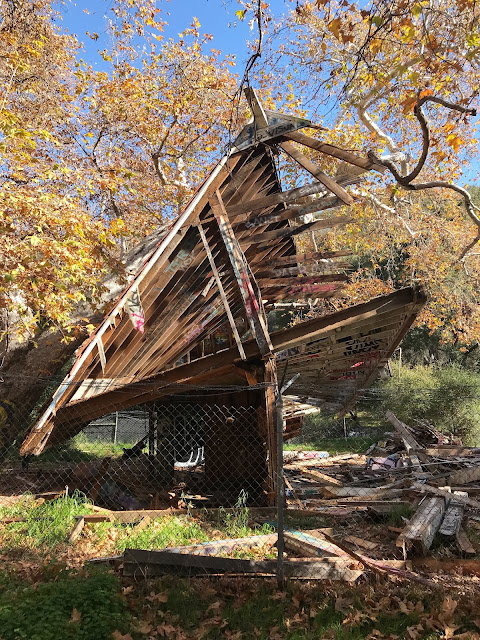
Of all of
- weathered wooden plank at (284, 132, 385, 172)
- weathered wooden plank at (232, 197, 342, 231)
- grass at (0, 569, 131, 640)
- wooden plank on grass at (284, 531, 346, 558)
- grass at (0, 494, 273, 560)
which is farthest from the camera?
weathered wooden plank at (232, 197, 342, 231)

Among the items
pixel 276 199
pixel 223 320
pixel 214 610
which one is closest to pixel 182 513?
pixel 214 610

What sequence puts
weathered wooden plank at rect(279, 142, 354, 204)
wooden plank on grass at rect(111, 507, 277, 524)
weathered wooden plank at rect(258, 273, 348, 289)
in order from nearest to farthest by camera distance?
1. wooden plank on grass at rect(111, 507, 277, 524)
2. weathered wooden plank at rect(279, 142, 354, 204)
3. weathered wooden plank at rect(258, 273, 348, 289)

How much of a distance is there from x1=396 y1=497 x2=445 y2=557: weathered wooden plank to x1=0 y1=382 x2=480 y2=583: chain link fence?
0.6 inches

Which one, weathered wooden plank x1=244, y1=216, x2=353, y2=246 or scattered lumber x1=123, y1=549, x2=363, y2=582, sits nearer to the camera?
scattered lumber x1=123, y1=549, x2=363, y2=582

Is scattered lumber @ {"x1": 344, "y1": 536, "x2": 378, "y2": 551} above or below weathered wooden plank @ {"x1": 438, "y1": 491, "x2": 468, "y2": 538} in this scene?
below

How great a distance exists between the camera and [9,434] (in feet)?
37.4

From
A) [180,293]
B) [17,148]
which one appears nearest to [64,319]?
[180,293]

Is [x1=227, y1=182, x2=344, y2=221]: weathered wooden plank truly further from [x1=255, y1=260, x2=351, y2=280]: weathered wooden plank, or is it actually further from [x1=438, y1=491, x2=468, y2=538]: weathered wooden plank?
[x1=438, y1=491, x2=468, y2=538]: weathered wooden plank

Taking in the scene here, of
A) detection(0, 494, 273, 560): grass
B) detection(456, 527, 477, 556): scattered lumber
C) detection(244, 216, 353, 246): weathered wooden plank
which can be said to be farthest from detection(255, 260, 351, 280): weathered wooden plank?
detection(456, 527, 477, 556): scattered lumber

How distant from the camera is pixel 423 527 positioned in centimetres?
609

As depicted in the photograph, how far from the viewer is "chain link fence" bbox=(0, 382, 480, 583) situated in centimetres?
478

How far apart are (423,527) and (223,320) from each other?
618 cm

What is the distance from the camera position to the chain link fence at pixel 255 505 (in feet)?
15.7

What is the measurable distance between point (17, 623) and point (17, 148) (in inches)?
272
